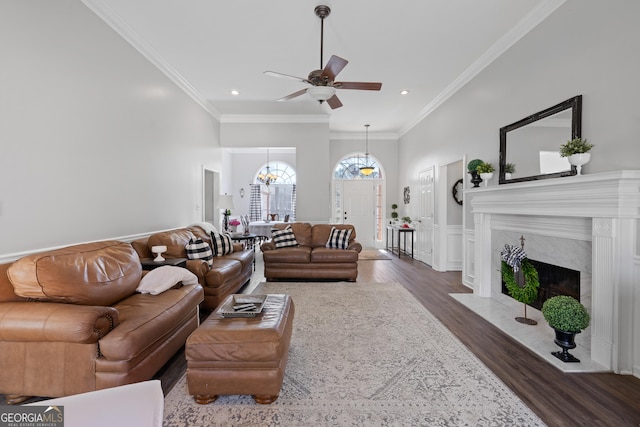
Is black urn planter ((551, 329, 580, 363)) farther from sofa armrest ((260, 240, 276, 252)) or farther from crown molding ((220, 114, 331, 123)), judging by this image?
crown molding ((220, 114, 331, 123))

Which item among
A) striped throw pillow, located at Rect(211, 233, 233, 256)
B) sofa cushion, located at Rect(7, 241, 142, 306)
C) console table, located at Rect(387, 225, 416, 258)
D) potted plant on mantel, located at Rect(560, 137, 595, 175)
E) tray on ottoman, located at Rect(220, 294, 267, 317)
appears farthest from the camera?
A: console table, located at Rect(387, 225, 416, 258)

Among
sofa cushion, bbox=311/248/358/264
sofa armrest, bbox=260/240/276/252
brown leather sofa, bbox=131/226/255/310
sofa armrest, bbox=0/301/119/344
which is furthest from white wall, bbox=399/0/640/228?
sofa armrest, bbox=0/301/119/344

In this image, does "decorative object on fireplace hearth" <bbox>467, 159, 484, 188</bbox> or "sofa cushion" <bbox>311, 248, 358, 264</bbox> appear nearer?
"decorative object on fireplace hearth" <bbox>467, 159, 484, 188</bbox>

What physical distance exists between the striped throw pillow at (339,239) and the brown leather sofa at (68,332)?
3.39 m

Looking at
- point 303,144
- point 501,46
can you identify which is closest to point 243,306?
point 501,46

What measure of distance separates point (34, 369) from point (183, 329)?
929 millimetres

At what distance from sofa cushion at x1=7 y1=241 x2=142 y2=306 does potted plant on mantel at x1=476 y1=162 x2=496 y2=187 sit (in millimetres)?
4114

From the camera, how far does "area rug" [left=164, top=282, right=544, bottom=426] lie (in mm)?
1776

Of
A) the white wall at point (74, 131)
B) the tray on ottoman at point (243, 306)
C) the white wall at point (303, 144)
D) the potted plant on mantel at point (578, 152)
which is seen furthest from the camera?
the white wall at point (303, 144)

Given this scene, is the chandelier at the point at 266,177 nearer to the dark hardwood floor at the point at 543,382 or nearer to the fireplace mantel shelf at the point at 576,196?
the fireplace mantel shelf at the point at 576,196

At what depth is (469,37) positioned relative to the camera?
3.55 m

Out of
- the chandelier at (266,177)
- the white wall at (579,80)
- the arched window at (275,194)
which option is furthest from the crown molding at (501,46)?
the arched window at (275,194)

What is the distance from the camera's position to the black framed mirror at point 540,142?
2.72 meters

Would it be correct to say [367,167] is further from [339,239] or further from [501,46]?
[501,46]
